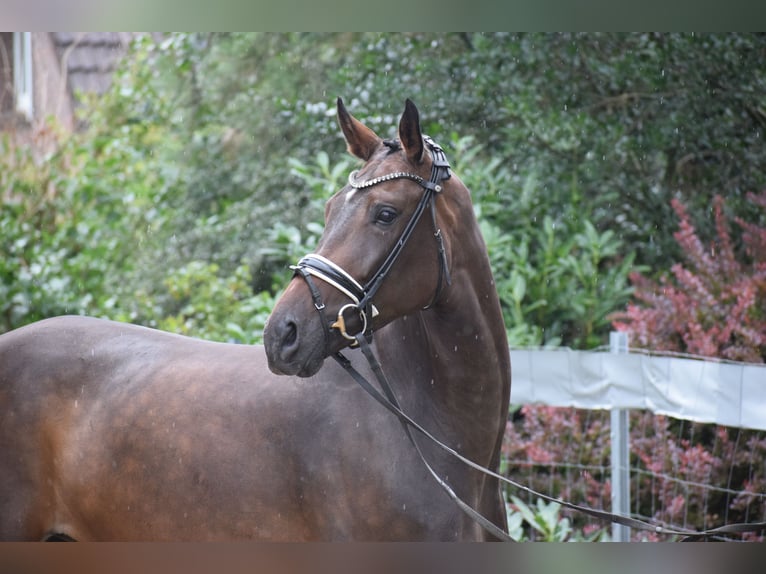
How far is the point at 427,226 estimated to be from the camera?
7.86 feet

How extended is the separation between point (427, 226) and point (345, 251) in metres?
0.23

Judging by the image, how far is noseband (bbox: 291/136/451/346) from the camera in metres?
2.30

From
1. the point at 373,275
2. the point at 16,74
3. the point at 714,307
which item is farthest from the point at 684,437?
the point at 16,74

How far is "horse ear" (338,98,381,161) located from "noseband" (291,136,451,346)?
12cm

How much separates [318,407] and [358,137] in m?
0.76

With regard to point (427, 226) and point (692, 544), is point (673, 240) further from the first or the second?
point (427, 226)

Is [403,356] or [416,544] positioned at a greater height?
[403,356]

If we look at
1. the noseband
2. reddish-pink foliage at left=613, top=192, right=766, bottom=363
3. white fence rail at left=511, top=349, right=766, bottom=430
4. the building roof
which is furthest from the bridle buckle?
the building roof

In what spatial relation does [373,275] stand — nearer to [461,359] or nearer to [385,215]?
[385,215]

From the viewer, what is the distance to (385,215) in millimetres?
2357

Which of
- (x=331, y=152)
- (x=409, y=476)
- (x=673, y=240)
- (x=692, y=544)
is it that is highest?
(x=331, y=152)

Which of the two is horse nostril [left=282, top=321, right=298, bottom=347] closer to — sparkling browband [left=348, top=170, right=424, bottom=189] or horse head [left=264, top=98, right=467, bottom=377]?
horse head [left=264, top=98, right=467, bottom=377]

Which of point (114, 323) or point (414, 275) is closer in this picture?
point (414, 275)

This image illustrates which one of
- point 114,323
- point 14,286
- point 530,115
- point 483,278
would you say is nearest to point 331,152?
point 530,115
